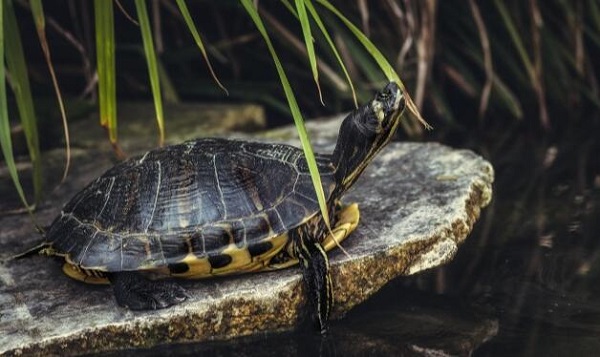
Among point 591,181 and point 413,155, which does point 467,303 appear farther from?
point 591,181

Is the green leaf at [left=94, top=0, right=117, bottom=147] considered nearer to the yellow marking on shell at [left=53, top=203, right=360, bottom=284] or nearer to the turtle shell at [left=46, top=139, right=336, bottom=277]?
the turtle shell at [left=46, top=139, right=336, bottom=277]

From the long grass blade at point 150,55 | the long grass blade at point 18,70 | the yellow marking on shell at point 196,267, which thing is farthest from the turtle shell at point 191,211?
the long grass blade at point 18,70

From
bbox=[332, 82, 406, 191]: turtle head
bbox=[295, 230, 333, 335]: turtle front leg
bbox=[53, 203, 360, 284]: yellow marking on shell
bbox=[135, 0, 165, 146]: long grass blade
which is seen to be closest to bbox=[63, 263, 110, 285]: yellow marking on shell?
bbox=[53, 203, 360, 284]: yellow marking on shell

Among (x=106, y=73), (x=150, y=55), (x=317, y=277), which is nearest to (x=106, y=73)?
(x=106, y=73)

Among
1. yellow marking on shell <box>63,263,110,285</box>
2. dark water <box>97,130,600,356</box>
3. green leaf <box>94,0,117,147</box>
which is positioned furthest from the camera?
green leaf <box>94,0,117,147</box>

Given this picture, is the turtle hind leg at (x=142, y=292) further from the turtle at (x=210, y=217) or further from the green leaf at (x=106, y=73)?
the green leaf at (x=106, y=73)

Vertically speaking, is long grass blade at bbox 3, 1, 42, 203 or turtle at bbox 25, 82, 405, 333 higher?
long grass blade at bbox 3, 1, 42, 203

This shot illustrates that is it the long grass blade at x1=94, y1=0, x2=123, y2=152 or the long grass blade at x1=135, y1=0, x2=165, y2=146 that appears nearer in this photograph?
the long grass blade at x1=135, y1=0, x2=165, y2=146

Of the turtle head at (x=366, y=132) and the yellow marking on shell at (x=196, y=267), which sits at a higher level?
the turtle head at (x=366, y=132)

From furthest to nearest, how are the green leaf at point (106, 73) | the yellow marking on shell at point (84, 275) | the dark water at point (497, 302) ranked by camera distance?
the green leaf at point (106, 73), the yellow marking on shell at point (84, 275), the dark water at point (497, 302)
